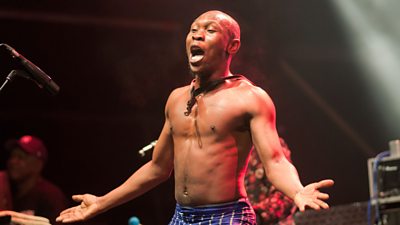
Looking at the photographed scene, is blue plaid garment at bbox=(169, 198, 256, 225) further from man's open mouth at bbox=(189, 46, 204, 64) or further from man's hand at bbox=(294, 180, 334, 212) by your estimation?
man's open mouth at bbox=(189, 46, 204, 64)

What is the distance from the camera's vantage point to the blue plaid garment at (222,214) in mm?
4105

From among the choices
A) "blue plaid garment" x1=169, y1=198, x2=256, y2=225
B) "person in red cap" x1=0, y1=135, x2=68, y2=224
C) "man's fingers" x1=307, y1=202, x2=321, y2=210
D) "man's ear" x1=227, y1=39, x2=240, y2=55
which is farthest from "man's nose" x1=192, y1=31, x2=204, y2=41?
"person in red cap" x1=0, y1=135, x2=68, y2=224

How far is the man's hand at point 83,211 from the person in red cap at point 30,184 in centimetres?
223

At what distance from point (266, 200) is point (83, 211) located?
6.61ft

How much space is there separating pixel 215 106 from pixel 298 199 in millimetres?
837

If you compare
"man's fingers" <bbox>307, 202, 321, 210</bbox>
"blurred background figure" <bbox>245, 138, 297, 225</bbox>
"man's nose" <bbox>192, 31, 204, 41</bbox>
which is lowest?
"blurred background figure" <bbox>245, 138, 297, 225</bbox>

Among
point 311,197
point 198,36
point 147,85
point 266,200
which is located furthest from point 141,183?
point 147,85

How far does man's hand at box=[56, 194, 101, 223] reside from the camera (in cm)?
477

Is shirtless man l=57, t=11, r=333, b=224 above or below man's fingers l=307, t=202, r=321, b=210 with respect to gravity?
above

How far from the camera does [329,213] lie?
5.35 metres

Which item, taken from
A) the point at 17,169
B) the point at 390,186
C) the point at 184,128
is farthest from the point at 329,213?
the point at 17,169

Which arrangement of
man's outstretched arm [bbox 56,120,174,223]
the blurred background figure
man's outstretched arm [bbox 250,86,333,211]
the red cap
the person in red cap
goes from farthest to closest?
the red cap, the person in red cap, the blurred background figure, man's outstretched arm [bbox 56,120,174,223], man's outstretched arm [bbox 250,86,333,211]

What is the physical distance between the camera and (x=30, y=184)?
7301 millimetres

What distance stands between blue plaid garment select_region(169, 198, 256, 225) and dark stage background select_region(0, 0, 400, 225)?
4.36 meters
